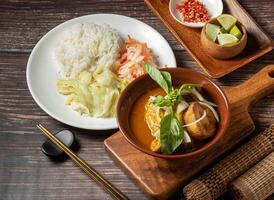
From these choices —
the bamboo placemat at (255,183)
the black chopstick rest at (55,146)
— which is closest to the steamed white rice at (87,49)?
the black chopstick rest at (55,146)

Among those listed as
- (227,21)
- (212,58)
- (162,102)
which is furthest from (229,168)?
(227,21)

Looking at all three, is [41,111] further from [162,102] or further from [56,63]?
[162,102]

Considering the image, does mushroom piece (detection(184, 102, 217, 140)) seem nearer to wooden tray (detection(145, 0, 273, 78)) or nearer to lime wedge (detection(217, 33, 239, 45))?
wooden tray (detection(145, 0, 273, 78))

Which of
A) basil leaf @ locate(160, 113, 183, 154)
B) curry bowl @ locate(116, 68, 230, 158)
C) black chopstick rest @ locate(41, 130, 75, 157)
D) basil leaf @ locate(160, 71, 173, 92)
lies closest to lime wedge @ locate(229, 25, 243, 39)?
curry bowl @ locate(116, 68, 230, 158)

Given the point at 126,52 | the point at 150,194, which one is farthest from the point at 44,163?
the point at 126,52

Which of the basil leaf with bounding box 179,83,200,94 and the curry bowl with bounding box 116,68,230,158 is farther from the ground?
the basil leaf with bounding box 179,83,200,94

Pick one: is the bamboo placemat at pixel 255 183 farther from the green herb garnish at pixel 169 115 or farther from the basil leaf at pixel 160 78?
the basil leaf at pixel 160 78
